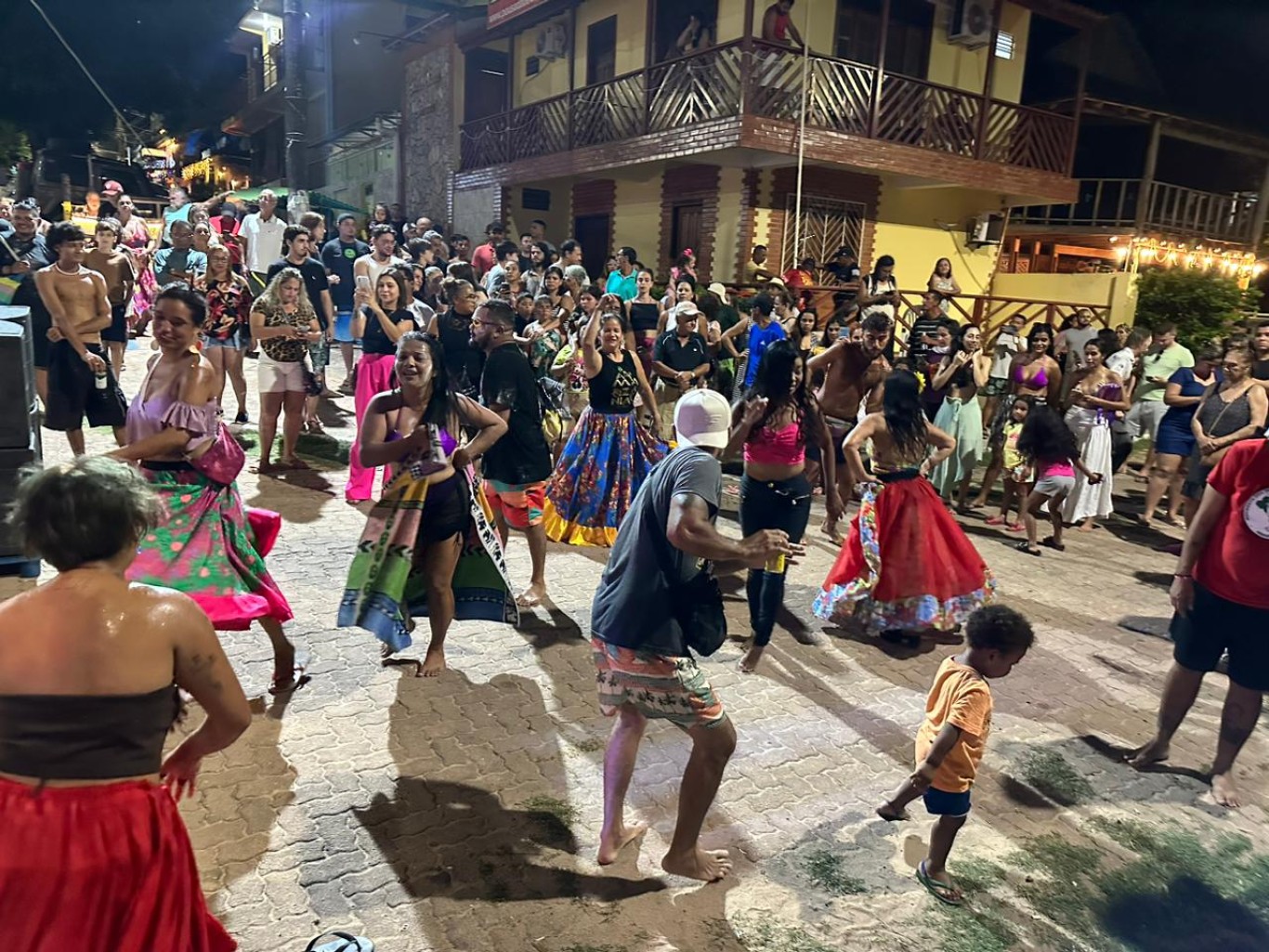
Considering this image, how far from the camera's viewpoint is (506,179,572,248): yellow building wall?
67.3 ft

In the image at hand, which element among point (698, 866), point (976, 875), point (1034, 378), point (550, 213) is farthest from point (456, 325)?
point (550, 213)

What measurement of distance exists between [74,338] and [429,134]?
18138 mm

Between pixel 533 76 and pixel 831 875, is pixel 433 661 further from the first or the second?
pixel 533 76

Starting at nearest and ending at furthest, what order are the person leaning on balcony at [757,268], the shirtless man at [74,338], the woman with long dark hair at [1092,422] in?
the shirtless man at [74,338] < the woman with long dark hair at [1092,422] < the person leaning on balcony at [757,268]

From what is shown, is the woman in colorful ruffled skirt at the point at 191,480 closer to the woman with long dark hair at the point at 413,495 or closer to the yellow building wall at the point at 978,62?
the woman with long dark hair at the point at 413,495

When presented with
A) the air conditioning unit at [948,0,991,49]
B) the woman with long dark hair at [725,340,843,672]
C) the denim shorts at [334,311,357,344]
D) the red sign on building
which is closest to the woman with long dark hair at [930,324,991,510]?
the woman with long dark hair at [725,340,843,672]

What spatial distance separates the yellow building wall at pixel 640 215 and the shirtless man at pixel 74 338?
39.4ft

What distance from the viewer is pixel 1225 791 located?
3.97 metres

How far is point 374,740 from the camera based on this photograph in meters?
3.89

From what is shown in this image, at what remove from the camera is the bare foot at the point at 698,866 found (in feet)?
10.0

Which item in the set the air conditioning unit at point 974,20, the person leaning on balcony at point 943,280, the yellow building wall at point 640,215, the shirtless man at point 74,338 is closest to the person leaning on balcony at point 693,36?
the yellow building wall at point 640,215

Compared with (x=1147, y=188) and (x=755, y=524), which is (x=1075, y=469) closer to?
(x=755, y=524)

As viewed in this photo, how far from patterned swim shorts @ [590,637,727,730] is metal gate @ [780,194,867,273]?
1331 centimetres

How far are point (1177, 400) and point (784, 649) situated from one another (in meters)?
5.34
